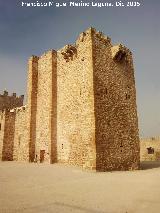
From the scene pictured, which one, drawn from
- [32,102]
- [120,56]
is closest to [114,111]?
[120,56]

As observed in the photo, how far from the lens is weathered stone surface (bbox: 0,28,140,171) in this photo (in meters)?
14.0

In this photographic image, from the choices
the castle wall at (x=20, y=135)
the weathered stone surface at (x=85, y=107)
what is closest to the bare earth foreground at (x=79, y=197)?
the weathered stone surface at (x=85, y=107)

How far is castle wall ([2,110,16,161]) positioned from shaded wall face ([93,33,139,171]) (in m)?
11.6

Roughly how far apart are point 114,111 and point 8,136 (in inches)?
481

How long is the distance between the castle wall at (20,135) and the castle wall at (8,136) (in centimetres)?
65

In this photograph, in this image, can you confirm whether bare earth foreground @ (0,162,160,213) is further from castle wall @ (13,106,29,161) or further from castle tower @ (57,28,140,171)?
castle wall @ (13,106,29,161)

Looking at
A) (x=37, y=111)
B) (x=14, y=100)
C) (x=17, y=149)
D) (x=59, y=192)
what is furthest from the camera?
(x=14, y=100)

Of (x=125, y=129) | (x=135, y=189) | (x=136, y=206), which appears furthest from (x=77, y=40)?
(x=136, y=206)

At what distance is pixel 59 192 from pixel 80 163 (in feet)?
22.3

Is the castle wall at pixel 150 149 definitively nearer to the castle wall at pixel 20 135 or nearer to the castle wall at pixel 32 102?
the castle wall at pixel 20 135

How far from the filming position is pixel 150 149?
2980 cm

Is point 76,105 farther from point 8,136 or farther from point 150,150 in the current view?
point 150,150

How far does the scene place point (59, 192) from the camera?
766cm

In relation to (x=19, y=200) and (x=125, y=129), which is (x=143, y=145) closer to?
(x=125, y=129)
